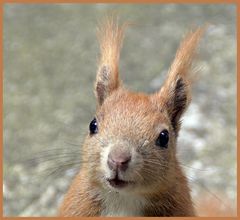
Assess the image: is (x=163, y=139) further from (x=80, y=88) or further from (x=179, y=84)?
(x=80, y=88)

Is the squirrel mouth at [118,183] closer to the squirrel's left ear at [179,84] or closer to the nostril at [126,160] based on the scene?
the nostril at [126,160]

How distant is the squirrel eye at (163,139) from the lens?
2129 millimetres

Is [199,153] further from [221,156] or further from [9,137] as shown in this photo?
[9,137]

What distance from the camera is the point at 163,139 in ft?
7.04

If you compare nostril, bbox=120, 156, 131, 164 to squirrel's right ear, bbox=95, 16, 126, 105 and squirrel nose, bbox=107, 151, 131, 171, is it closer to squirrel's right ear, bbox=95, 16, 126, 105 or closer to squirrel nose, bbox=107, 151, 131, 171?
squirrel nose, bbox=107, 151, 131, 171

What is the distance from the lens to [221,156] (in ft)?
10.7

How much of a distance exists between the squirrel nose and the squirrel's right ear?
1.33ft

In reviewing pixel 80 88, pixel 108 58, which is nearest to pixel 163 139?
pixel 108 58

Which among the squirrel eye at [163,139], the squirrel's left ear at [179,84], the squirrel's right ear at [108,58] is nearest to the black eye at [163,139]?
the squirrel eye at [163,139]

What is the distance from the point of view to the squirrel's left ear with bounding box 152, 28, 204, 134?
231 centimetres

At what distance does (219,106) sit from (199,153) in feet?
1.23

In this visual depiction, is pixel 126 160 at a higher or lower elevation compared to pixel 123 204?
higher

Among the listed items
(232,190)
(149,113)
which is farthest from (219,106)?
(149,113)

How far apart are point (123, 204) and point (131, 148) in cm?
25
